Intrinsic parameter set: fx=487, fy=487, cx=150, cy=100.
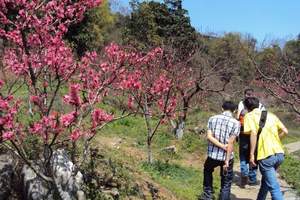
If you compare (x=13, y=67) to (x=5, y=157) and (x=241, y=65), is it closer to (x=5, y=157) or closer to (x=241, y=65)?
(x=5, y=157)

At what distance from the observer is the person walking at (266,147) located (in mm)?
6504

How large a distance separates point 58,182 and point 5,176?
0.69 m

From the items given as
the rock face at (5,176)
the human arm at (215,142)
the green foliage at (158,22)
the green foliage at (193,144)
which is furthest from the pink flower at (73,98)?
the green foliage at (158,22)

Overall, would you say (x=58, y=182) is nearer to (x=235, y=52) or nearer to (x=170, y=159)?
(x=170, y=159)

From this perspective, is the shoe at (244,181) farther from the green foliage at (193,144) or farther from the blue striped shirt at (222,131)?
the green foliage at (193,144)

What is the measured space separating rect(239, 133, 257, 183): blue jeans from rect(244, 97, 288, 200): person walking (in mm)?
1716

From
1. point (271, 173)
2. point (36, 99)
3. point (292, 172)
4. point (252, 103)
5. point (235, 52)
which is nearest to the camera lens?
point (36, 99)

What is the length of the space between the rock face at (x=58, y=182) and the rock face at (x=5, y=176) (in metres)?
0.18

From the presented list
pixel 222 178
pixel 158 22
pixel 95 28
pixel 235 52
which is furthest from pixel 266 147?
pixel 235 52

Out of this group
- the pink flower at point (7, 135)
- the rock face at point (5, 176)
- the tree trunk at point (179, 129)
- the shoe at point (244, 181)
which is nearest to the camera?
the pink flower at point (7, 135)

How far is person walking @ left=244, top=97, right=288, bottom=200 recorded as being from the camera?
6504 millimetres

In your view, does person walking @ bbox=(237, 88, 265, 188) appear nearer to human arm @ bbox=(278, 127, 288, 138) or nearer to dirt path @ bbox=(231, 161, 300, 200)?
dirt path @ bbox=(231, 161, 300, 200)

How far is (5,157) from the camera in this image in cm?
663

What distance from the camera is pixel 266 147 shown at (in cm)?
652
